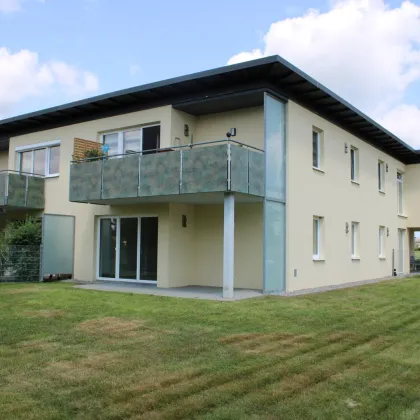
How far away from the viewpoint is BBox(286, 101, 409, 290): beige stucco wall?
1453cm

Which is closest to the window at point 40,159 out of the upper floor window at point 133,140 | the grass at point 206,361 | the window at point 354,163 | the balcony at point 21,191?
the balcony at point 21,191

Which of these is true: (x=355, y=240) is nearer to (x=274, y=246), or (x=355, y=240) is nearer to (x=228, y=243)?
(x=274, y=246)

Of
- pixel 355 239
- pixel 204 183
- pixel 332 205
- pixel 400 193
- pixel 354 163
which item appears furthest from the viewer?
pixel 400 193

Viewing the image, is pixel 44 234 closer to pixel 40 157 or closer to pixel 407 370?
pixel 40 157

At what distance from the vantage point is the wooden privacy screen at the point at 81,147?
1507 cm

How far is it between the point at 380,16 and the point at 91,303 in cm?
870

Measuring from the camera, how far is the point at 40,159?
18828 mm

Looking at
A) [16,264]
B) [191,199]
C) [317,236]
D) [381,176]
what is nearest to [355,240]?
[317,236]

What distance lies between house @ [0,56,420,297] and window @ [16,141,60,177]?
0.19 feet

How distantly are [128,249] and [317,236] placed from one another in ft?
20.2

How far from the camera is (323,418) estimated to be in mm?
4297

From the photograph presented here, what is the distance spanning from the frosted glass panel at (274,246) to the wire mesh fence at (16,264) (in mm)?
7728

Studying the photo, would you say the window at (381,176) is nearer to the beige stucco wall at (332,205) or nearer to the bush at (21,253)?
the beige stucco wall at (332,205)

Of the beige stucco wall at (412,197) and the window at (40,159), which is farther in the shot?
the beige stucco wall at (412,197)
